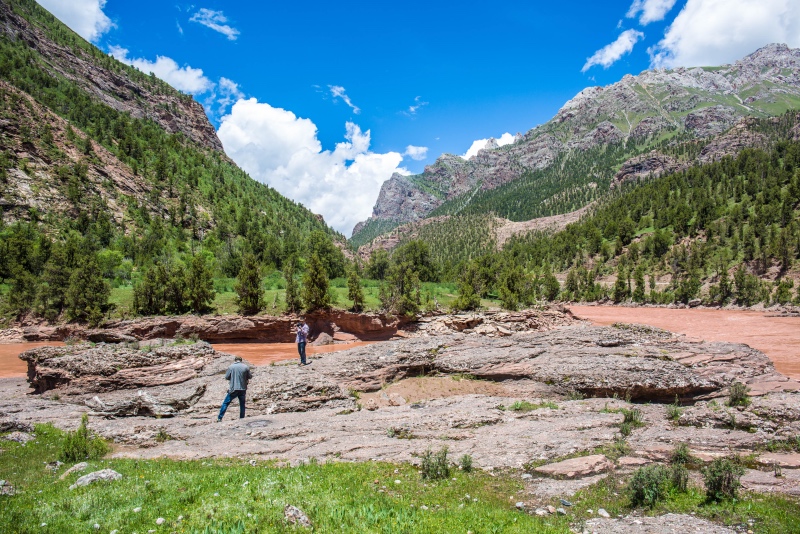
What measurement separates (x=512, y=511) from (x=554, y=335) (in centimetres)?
1679

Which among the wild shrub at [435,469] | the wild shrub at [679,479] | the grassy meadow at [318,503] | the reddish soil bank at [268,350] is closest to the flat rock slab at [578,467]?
the grassy meadow at [318,503]

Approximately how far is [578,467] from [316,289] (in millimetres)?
35417

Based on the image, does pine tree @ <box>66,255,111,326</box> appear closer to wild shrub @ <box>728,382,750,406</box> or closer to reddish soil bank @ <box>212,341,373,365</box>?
reddish soil bank @ <box>212,341,373,365</box>

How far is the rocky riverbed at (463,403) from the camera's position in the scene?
9.34 m

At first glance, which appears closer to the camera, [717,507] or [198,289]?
[717,507]

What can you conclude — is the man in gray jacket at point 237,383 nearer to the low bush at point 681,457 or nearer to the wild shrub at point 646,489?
the wild shrub at point 646,489

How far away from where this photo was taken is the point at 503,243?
165750 mm

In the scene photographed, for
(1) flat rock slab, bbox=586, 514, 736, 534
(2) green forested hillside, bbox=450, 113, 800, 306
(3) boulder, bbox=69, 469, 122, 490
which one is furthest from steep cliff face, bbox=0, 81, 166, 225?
(1) flat rock slab, bbox=586, 514, 736, 534

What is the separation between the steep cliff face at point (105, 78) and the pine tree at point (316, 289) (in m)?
85.4

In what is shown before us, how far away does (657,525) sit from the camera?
5879 mm

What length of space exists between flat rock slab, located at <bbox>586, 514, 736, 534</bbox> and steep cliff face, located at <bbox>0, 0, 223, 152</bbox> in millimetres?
116621

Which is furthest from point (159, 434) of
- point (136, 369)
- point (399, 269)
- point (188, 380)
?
point (399, 269)

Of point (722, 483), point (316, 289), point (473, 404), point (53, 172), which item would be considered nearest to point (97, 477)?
point (473, 404)

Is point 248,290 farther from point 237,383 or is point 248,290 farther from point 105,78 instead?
point 105,78
